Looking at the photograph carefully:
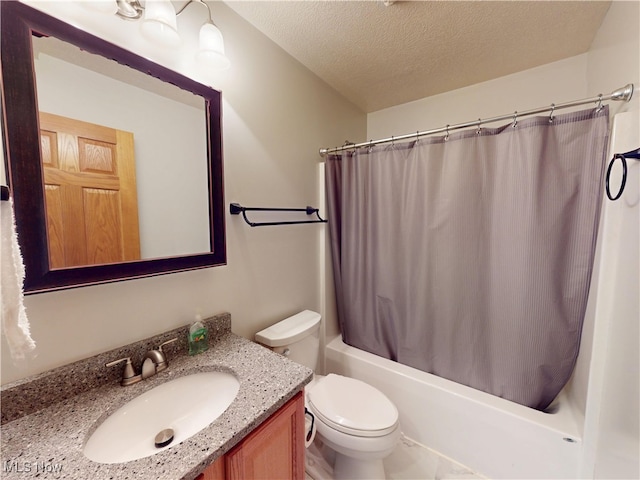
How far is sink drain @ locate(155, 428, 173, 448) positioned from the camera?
75cm

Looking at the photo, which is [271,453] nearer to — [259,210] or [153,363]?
[153,363]

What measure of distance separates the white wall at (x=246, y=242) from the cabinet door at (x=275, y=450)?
569 millimetres

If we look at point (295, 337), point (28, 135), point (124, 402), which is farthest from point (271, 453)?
point (28, 135)

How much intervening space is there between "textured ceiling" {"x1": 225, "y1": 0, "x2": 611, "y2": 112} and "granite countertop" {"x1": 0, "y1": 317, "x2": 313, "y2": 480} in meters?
1.62

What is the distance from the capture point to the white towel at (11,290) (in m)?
0.53

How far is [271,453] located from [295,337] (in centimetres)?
59

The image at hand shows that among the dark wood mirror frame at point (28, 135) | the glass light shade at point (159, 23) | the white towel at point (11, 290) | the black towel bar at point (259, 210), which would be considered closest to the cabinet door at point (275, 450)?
the white towel at point (11, 290)

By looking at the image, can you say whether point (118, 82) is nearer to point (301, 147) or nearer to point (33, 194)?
point (33, 194)

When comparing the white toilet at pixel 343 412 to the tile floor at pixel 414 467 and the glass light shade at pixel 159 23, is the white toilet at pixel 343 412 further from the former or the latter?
the glass light shade at pixel 159 23

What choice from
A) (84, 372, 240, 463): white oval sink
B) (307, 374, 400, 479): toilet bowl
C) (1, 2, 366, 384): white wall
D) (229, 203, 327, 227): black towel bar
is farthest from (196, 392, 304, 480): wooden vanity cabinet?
(229, 203, 327, 227): black towel bar

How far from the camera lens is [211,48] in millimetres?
987

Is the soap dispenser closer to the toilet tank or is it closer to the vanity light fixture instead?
the toilet tank

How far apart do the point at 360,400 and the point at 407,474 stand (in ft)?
1.66

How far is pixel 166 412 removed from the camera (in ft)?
2.75
